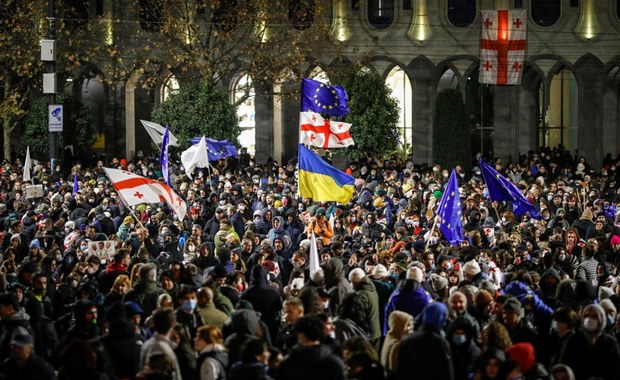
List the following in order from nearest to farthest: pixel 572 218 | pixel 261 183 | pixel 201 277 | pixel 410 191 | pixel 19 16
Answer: pixel 201 277
pixel 572 218
pixel 410 191
pixel 261 183
pixel 19 16

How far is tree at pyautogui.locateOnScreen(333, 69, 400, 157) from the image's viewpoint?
39406mm

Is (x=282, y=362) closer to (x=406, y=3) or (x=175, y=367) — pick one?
(x=175, y=367)

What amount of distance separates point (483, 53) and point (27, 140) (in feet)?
47.3

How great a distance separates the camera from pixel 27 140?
137ft

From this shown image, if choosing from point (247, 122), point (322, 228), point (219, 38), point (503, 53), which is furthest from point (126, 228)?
point (247, 122)

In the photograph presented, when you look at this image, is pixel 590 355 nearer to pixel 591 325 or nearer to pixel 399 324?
pixel 591 325

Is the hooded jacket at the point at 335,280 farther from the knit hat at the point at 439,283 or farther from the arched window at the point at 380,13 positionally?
the arched window at the point at 380,13

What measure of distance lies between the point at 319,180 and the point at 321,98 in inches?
175

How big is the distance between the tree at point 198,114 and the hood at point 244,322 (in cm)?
2566

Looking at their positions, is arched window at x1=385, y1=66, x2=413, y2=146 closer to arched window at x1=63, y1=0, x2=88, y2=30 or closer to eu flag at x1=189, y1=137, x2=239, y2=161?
arched window at x1=63, y1=0, x2=88, y2=30

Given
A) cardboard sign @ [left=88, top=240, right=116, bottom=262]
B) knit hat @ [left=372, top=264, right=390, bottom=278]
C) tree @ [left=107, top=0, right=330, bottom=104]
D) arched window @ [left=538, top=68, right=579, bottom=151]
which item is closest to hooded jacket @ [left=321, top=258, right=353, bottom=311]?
knit hat @ [left=372, top=264, right=390, bottom=278]

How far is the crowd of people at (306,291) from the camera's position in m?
10.6

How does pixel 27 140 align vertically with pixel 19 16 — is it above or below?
below

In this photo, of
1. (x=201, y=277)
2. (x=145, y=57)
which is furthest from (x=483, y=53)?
(x=201, y=277)
